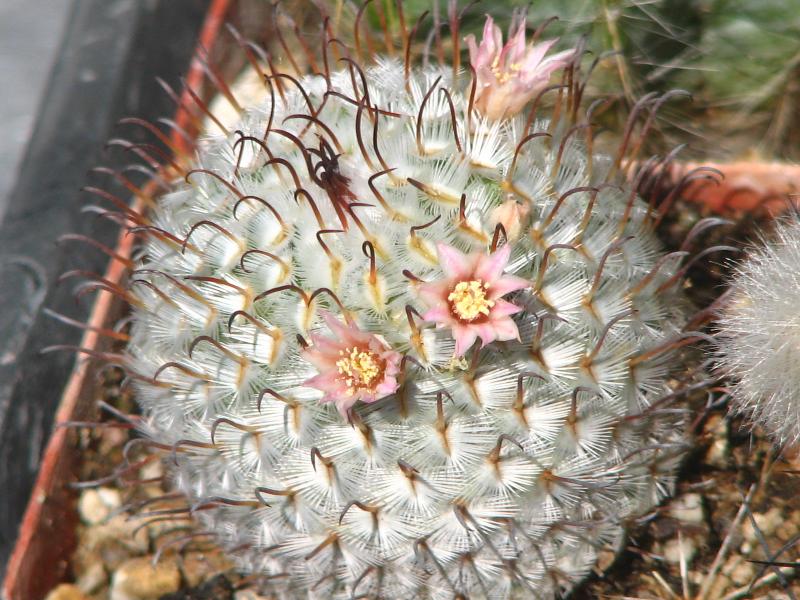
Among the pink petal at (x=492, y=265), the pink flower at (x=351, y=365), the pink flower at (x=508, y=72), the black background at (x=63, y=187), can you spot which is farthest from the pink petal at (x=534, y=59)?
the black background at (x=63, y=187)

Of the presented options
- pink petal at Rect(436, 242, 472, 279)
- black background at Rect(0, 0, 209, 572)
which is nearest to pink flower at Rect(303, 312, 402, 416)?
pink petal at Rect(436, 242, 472, 279)

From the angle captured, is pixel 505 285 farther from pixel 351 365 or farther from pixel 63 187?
pixel 63 187

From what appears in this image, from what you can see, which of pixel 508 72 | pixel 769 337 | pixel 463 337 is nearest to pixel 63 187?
pixel 508 72

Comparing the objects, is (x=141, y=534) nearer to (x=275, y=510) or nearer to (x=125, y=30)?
(x=275, y=510)

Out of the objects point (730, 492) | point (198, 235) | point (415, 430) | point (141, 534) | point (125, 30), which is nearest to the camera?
point (415, 430)

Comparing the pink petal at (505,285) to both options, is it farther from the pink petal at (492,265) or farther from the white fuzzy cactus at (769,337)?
the white fuzzy cactus at (769,337)

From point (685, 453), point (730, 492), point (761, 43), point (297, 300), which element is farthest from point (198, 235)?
point (761, 43)

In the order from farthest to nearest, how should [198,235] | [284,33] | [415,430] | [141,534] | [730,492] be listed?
1. [284,33]
2. [141,534]
3. [730,492]
4. [198,235]
5. [415,430]
